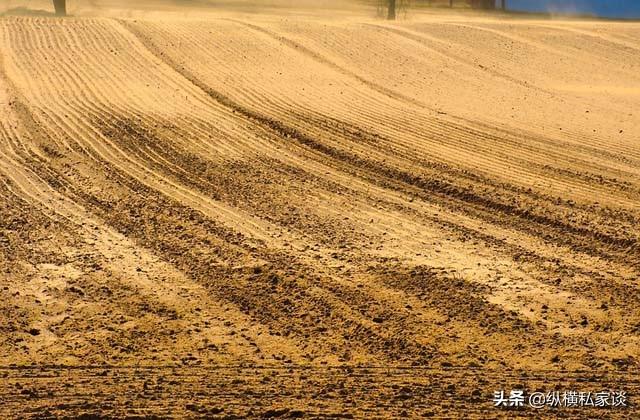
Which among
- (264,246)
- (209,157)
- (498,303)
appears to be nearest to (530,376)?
(498,303)

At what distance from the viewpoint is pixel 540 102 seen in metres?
18.3

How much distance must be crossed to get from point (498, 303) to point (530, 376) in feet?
4.26

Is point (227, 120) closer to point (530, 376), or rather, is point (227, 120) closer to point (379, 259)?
point (379, 259)

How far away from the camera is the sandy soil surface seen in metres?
6.85

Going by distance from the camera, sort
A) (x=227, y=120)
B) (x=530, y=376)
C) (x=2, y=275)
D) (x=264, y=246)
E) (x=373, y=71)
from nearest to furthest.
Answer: (x=530, y=376) < (x=2, y=275) < (x=264, y=246) < (x=227, y=120) < (x=373, y=71)

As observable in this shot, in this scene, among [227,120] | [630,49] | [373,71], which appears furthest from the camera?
[630,49]

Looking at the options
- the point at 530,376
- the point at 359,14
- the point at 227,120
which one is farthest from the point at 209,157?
the point at 359,14

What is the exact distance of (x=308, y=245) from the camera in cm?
950

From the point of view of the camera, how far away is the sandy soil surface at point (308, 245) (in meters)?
6.85

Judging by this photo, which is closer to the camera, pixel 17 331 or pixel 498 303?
pixel 17 331

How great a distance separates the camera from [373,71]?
838 inches

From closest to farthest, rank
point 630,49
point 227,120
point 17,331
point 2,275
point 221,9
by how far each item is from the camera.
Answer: point 17,331, point 2,275, point 227,120, point 630,49, point 221,9

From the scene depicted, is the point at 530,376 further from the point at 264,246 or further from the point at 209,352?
the point at 264,246

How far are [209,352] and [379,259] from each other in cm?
237
